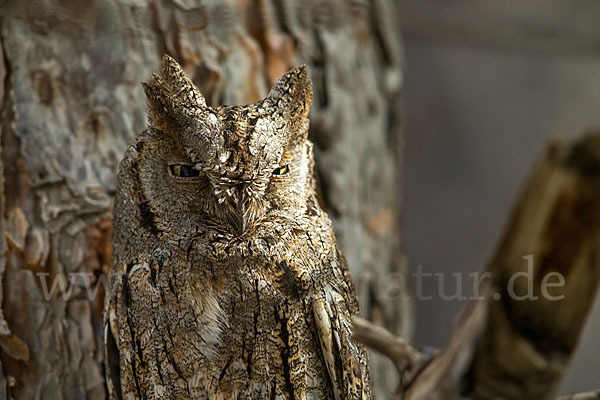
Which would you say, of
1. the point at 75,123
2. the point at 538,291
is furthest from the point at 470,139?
the point at 538,291

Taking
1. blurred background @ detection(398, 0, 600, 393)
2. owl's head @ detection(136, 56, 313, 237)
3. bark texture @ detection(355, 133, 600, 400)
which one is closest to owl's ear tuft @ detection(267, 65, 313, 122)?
owl's head @ detection(136, 56, 313, 237)

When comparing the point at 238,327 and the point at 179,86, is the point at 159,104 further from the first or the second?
the point at 238,327

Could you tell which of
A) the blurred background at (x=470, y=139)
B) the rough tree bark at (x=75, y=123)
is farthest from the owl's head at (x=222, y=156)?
the blurred background at (x=470, y=139)

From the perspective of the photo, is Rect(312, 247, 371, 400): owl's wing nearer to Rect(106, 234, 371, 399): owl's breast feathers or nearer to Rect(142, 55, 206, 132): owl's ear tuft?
Rect(106, 234, 371, 399): owl's breast feathers

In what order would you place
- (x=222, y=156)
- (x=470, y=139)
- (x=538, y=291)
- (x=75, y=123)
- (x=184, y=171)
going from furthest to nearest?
(x=470, y=139) < (x=75, y=123) < (x=184, y=171) < (x=222, y=156) < (x=538, y=291)

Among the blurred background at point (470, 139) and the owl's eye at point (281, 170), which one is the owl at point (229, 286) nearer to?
Answer: the owl's eye at point (281, 170)

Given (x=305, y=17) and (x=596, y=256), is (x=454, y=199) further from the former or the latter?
(x=596, y=256)
